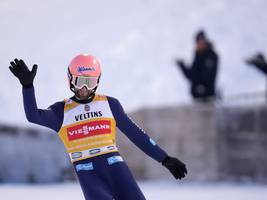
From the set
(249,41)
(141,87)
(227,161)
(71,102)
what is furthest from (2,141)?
(249,41)

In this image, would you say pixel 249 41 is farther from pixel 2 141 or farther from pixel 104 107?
pixel 104 107

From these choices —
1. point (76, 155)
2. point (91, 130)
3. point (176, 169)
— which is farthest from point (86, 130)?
point (176, 169)

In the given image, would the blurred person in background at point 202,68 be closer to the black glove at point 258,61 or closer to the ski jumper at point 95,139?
the black glove at point 258,61

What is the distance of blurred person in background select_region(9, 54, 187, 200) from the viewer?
500 cm

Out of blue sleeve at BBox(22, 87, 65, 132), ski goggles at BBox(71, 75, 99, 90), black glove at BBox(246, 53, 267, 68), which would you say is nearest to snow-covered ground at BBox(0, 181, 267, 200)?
black glove at BBox(246, 53, 267, 68)

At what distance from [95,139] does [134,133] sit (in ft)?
1.27

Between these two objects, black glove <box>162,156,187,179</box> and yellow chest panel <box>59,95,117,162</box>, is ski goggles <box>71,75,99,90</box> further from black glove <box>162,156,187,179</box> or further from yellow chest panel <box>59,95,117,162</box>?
black glove <box>162,156,187,179</box>

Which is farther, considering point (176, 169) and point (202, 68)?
point (202, 68)

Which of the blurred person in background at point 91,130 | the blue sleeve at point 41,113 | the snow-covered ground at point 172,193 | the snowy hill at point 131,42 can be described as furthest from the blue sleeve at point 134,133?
the snowy hill at point 131,42

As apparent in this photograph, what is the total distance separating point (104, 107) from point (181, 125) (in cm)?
616

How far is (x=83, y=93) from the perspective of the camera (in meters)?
5.23

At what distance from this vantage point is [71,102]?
5301 mm

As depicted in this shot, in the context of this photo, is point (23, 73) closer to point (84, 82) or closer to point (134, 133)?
point (84, 82)

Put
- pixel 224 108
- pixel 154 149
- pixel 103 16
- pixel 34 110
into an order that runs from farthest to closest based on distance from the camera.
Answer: pixel 103 16 → pixel 224 108 → pixel 154 149 → pixel 34 110
